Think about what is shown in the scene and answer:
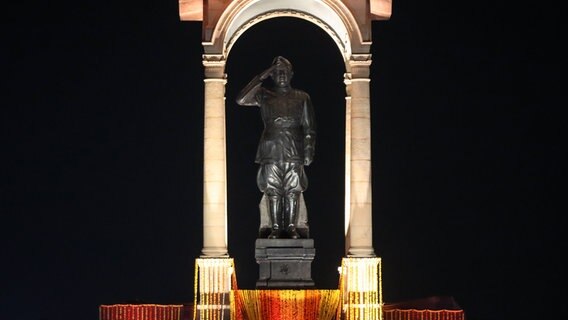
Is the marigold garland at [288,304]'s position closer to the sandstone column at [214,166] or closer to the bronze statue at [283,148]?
the sandstone column at [214,166]

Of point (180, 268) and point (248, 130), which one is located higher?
point (248, 130)

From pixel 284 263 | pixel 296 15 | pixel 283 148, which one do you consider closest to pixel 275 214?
pixel 284 263

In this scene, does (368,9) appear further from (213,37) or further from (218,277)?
(218,277)

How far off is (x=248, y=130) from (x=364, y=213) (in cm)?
813

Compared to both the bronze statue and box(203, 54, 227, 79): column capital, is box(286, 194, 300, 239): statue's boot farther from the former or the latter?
box(203, 54, 227, 79): column capital

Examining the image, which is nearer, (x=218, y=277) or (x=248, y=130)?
(x=218, y=277)

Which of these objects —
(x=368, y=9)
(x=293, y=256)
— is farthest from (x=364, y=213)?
(x=368, y=9)

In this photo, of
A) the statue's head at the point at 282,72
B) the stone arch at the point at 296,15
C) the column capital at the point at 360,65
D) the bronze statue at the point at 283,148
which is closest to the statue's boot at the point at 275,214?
the bronze statue at the point at 283,148

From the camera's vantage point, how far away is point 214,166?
39094 millimetres

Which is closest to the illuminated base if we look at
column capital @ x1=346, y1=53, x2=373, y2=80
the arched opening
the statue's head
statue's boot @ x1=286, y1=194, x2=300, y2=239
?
statue's boot @ x1=286, y1=194, x2=300, y2=239

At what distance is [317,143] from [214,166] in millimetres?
7746

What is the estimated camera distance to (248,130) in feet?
152

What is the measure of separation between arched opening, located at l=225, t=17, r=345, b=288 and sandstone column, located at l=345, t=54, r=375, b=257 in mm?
5988

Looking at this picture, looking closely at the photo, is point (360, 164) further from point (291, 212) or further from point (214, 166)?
point (214, 166)
